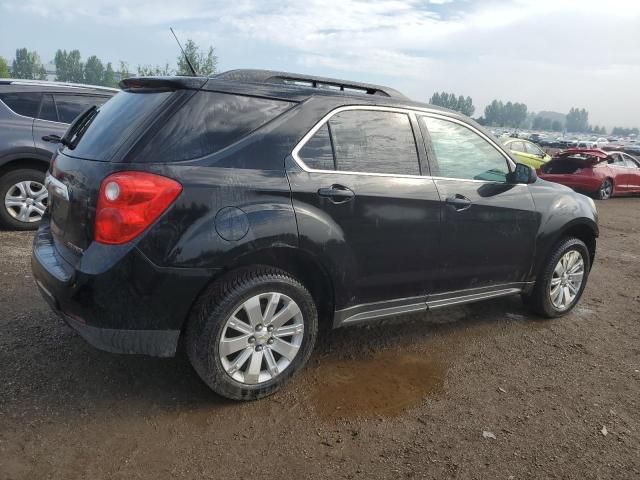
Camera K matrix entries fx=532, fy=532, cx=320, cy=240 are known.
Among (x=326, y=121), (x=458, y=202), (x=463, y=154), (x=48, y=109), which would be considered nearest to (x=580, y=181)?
(x=463, y=154)

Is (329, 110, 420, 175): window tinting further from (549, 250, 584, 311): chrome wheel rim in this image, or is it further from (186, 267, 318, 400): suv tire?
(549, 250, 584, 311): chrome wheel rim

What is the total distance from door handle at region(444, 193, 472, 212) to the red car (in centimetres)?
1124

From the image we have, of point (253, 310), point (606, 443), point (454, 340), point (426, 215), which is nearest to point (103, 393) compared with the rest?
point (253, 310)

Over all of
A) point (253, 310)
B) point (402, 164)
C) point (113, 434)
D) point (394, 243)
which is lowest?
point (113, 434)

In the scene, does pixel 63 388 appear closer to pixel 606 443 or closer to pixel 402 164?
pixel 402 164

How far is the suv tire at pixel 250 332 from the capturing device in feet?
9.09

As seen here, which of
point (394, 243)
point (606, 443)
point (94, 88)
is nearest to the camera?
point (606, 443)

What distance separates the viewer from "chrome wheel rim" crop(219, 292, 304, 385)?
2855 millimetres

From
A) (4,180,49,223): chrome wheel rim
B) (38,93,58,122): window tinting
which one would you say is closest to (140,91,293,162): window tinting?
(4,180,49,223): chrome wheel rim

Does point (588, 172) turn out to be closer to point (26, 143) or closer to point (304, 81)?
point (304, 81)

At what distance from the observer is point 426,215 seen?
350 cm

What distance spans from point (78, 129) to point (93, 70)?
150776 mm

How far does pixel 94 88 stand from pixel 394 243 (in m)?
5.54

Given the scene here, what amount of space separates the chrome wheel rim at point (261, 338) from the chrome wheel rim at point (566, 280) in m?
2.59
